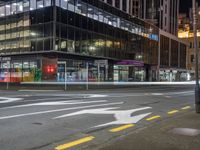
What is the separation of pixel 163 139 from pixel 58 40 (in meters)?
31.6

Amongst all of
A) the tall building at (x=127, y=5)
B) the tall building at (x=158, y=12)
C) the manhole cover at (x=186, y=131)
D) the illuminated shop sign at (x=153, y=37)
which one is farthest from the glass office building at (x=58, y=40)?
the tall building at (x=158, y=12)

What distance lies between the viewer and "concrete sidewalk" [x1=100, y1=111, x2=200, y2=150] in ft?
20.8

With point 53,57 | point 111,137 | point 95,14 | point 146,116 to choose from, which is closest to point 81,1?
point 95,14

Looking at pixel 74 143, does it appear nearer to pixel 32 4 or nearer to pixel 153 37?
pixel 32 4

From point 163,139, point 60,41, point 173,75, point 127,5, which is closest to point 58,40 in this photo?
point 60,41

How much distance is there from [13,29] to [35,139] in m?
37.6

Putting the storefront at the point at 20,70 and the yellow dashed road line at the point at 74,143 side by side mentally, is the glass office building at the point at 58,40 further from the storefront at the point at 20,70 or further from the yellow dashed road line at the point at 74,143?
the yellow dashed road line at the point at 74,143

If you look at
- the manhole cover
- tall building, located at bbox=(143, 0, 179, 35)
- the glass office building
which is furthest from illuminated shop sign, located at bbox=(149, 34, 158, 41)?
the manhole cover

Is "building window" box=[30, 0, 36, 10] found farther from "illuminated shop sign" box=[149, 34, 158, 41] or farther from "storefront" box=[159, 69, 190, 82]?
"storefront" box=[159, 69, 190, 82]

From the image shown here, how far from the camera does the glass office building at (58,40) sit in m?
38.0

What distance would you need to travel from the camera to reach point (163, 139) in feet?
23.1

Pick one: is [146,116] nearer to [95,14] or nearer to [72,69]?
[72,69]

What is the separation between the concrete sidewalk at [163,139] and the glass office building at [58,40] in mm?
26923

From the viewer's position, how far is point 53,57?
3941 centimetres
